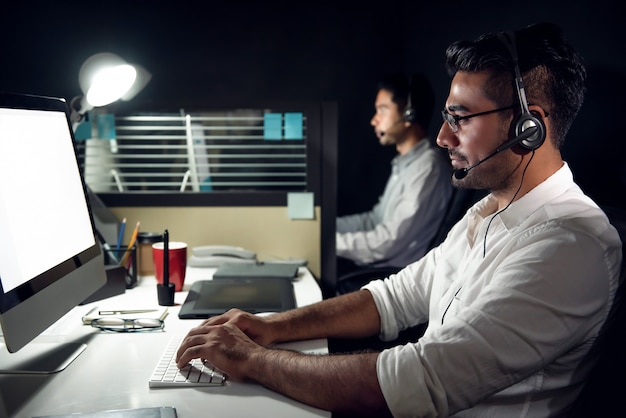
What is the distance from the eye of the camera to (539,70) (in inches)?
44.1

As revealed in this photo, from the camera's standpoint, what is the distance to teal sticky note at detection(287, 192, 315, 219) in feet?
5.84

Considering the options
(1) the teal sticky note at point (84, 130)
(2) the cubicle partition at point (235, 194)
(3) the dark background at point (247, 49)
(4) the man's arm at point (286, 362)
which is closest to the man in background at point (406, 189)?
(3) the dark background at point (247, 49)

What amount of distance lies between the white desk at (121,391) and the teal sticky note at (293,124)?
76 centimetres

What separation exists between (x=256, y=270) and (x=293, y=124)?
1.45 ft

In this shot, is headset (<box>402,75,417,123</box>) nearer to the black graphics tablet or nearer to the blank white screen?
the black graphics tablet

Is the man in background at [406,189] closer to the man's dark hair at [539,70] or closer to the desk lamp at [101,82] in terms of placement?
the desk lamp at [101,82]

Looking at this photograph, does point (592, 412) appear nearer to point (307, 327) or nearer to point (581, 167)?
point (307, 327)

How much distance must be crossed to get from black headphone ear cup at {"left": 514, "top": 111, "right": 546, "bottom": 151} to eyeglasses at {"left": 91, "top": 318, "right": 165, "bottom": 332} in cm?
79

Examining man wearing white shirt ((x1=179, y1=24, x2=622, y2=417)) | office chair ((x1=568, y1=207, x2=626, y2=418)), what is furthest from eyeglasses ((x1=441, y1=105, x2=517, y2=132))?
office chair ((x1=568, y1=207, x2=626, y2=418))

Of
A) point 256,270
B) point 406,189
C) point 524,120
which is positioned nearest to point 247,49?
point 406,189

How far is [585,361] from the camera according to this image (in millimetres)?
1021

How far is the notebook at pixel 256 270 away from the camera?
1.61 metres

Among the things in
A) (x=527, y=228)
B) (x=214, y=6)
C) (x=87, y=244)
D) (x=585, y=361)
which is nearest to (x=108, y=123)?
(x=87, y=244)

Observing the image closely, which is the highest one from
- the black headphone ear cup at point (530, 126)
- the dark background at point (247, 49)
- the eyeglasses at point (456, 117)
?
the dark background at point (247, 49)
